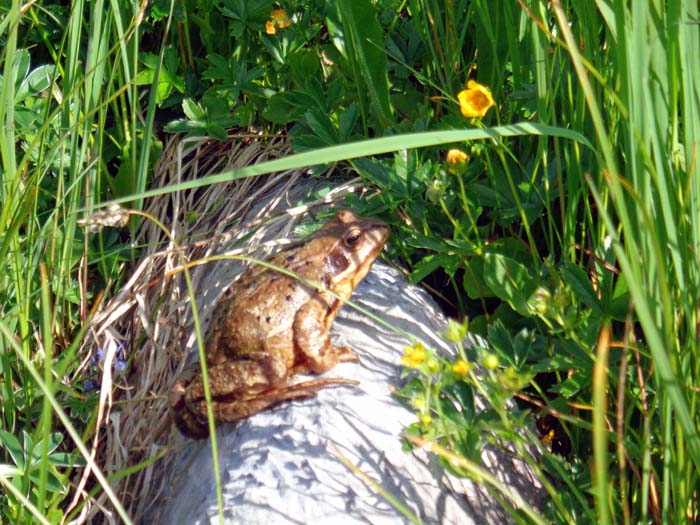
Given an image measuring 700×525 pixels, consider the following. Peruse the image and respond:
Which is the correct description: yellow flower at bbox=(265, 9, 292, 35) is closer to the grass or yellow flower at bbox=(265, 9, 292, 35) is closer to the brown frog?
the grass

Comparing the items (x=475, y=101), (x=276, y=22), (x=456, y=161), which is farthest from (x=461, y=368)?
(x=276, y=22)

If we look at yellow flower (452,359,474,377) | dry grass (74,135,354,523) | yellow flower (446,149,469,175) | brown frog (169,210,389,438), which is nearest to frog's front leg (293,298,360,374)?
brown frog (169,210,389,438)

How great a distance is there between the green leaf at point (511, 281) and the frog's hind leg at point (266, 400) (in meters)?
0.49

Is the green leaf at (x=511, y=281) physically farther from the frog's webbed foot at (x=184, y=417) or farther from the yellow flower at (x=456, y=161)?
the frog's webbed foot at (x=184, y=417)

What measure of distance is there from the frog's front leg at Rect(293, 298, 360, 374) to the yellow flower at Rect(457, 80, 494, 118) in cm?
79

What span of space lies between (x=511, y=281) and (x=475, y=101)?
494 mm

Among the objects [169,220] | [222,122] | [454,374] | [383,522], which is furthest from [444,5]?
[383,522]

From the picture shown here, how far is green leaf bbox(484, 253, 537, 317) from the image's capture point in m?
2.26

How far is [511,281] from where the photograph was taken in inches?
88.9

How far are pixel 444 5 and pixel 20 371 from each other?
1843 millimetres

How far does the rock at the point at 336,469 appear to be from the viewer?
82.9 inches

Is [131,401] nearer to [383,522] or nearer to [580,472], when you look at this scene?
[383,522]

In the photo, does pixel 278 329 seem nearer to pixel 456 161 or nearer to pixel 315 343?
pixel 315 343

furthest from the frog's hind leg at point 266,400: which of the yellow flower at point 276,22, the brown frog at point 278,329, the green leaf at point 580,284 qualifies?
the yellow flower at point 276,22
